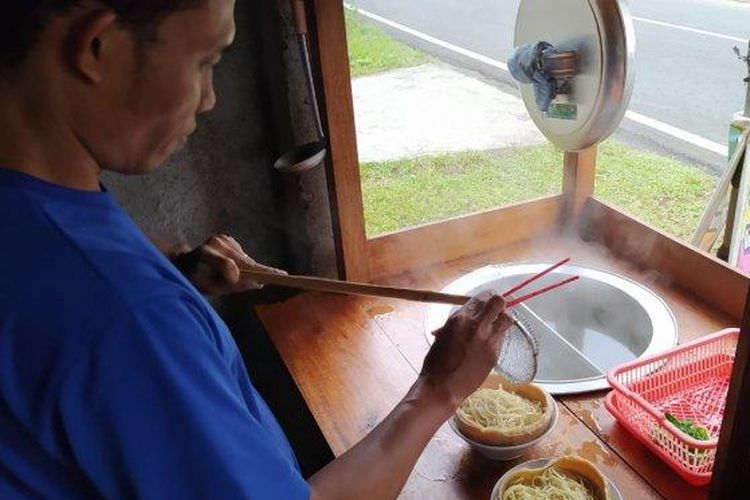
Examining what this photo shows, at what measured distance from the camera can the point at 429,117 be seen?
4.75m

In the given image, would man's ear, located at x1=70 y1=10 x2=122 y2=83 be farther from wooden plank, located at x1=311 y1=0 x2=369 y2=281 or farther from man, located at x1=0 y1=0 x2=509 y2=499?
wooden plank, located at x1=311 y1=0 x2=369 y2=281

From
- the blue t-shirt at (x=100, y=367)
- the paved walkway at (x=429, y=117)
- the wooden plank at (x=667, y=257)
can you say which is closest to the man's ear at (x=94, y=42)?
the blue t-shirt at (x=100, y=367)

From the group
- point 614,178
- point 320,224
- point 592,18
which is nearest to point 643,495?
point 592,18

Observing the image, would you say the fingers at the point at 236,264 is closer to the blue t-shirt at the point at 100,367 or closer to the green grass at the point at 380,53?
the blue t-shirt at the point at 100,367

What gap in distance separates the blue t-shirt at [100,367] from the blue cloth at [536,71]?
96 cm

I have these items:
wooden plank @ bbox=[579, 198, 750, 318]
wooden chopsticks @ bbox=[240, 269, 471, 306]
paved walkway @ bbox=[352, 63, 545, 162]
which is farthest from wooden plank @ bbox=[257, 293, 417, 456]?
paved walkway @ bbox=[352, 63, 545, 162]

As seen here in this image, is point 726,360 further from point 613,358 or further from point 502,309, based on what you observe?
point 502,309

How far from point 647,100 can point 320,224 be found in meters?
5.11

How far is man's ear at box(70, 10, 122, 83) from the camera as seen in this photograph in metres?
0.58

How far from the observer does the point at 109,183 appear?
1.75 meters

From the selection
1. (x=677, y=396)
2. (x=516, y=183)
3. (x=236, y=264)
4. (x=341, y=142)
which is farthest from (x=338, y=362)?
(x=516, y=183)

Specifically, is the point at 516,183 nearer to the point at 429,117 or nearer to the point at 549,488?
the point at 429,117

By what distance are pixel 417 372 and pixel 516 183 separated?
8.43ft

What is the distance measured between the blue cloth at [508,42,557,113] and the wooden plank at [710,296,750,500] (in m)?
0.68
